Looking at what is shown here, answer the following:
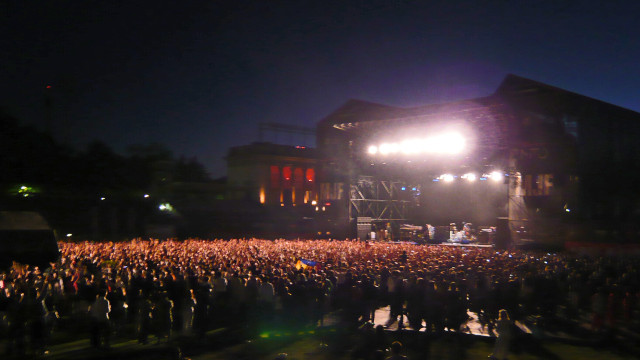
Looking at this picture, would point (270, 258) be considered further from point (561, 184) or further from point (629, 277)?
point (561, 184)

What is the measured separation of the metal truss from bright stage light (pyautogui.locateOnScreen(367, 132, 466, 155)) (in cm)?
438

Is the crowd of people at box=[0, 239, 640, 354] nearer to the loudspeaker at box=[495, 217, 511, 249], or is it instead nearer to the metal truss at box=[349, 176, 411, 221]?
the loudspeaker at box=[495, 217, 511, 249]

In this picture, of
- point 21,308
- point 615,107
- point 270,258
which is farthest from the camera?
point 615,107

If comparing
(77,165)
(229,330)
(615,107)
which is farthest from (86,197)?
(615,107)

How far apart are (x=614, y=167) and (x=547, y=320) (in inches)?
824

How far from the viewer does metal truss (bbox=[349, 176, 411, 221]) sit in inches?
1125

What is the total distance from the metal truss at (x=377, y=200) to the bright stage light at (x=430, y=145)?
4.38 m

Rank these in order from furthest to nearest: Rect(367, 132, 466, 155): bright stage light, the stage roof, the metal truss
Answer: the metal truss
Rect(367, 132, 466, 155): bright stage light
the stage roof

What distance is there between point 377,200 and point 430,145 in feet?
30.0

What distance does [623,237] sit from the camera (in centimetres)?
2380

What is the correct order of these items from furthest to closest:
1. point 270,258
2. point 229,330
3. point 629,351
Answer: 1. point 270,258
2. point 229,330
3. point 629,351

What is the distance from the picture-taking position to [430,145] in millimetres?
22531

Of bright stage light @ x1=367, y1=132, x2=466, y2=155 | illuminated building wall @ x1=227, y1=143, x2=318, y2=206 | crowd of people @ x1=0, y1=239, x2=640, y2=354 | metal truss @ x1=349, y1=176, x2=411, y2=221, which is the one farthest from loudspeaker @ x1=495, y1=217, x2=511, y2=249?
illuminated building wall @ x1=227, y1=143, x2=318, y2=206

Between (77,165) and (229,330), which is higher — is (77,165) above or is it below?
above
